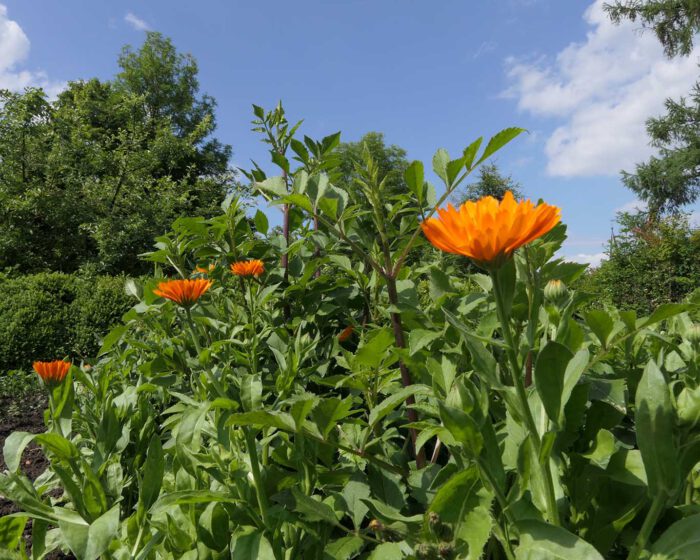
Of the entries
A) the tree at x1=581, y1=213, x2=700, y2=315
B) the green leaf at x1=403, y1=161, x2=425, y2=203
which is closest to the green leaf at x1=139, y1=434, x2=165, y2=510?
the green leaf at x1=403, y1=161, x2=425, y2=203

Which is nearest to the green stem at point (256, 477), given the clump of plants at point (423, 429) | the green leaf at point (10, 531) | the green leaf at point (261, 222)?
the clump of plants at point (423, 429)

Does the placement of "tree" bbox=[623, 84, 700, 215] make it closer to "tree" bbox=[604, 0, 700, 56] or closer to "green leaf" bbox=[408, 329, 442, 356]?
"tree" bbox=[604, 0, 700, 56]

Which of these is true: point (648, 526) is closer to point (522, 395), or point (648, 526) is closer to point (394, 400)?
point (522, 395)

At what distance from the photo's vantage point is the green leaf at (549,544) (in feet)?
1.77

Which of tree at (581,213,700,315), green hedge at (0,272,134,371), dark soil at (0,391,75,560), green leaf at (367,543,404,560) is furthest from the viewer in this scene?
tree at (581,213,700,315)

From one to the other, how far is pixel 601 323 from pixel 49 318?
835 centimetres

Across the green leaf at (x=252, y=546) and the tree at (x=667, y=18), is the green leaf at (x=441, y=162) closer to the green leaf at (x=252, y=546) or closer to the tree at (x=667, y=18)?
the green leaf at (x=252, y=546)

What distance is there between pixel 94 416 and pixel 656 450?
53.3 inches

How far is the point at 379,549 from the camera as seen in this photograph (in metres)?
0.71

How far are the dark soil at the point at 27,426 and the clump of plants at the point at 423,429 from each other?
2.70ft

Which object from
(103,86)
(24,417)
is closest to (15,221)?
(103,86)

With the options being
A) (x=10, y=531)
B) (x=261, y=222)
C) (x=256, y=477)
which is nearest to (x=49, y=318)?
(x=261, y=222)

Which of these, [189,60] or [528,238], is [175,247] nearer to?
[528,238]

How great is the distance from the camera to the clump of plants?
1.95 feet
